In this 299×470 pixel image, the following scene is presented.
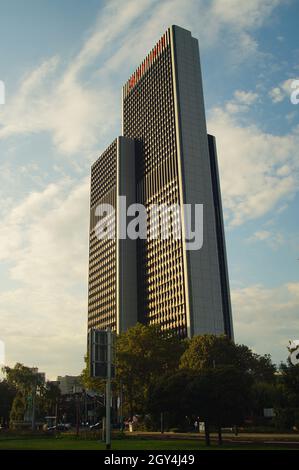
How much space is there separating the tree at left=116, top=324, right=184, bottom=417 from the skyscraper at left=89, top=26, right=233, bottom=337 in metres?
46.1

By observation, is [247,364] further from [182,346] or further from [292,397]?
[292,397]

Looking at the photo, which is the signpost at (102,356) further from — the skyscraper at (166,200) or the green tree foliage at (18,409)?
the skyscraper at (166,200)

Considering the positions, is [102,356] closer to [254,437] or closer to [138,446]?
[138,446]

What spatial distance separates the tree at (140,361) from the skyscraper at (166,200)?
46.1m

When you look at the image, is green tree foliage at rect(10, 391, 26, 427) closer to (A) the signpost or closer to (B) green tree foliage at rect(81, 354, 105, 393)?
(B) green tree foliage at rect(81, 354, 105, 393)

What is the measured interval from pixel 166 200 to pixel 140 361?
80529 mm

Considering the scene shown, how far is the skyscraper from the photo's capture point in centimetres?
14462

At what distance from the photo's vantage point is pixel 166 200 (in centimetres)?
16038

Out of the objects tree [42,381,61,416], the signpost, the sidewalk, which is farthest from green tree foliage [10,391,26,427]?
the signpost

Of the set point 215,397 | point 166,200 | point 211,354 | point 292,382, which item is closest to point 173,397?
point 215,397

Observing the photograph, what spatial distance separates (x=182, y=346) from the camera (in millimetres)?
97188
